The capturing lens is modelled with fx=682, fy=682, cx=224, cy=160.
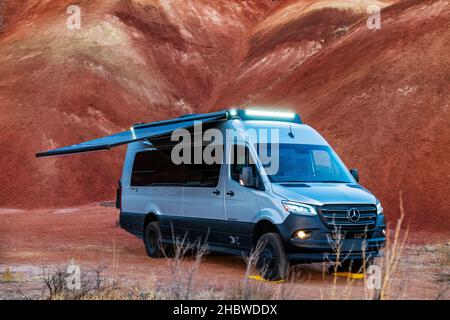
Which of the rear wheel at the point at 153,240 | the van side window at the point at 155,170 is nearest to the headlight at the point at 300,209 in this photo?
the van side window at the point at 155,170

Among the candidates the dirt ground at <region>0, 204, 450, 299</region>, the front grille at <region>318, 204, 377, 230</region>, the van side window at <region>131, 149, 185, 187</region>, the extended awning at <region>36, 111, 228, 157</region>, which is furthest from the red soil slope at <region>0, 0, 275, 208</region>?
the front grille at <region>318, 204, 377, 230</region>

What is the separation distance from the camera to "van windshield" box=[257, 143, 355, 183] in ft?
38.0

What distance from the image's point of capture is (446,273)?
12555 mm

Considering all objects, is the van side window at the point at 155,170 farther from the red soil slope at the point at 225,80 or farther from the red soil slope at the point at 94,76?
the red soil slope at the point at 94,76

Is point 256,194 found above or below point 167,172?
below

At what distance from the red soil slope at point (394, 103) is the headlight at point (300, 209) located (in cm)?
1352

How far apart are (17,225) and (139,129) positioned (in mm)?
12177

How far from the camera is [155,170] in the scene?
14680 mm

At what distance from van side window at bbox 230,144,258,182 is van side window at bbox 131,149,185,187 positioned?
1.80 m

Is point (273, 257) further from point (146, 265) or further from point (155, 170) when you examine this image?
point (155, 170)

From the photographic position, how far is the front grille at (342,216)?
34.9ft

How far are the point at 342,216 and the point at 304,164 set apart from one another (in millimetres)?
1538

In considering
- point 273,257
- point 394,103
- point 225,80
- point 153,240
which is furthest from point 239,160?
point 225,80

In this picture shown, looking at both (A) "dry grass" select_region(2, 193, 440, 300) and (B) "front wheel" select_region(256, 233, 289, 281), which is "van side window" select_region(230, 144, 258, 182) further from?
(A) "dry grass" select_region(2, 193, 440, 300)
